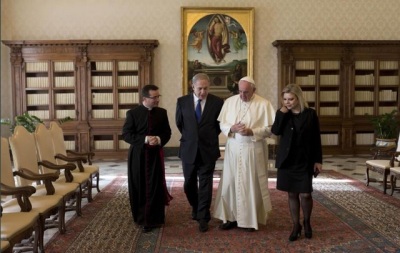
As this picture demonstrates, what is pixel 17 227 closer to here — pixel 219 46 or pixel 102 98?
pixel 102 98

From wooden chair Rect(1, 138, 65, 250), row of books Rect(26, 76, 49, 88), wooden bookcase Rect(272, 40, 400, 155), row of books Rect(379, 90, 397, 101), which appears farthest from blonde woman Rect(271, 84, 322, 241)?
row of books Rect(26, 76, 49, 88)

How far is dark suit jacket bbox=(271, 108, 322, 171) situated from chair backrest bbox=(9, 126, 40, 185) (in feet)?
8.60

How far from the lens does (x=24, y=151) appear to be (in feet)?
14.7

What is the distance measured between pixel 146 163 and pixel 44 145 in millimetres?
1536

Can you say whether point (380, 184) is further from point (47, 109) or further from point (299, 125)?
point (47, 109)

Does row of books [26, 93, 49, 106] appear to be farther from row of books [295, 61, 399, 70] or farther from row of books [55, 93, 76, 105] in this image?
row of books [295, 61, 399, 70]

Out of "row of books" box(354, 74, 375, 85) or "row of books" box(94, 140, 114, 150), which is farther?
"row of books" box(354, 74, 375, 85)

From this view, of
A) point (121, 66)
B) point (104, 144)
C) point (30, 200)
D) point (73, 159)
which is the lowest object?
point (30, 200)

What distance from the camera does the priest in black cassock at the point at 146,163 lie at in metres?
4.47

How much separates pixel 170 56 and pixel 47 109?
339cm

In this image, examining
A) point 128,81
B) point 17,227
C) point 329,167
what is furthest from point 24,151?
point 329,167

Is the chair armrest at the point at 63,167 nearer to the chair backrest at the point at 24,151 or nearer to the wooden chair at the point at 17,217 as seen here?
the chair backrest at the point at 24,151

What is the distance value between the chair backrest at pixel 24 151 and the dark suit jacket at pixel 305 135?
2.62 m

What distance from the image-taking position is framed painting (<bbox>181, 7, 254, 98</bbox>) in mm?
10672
